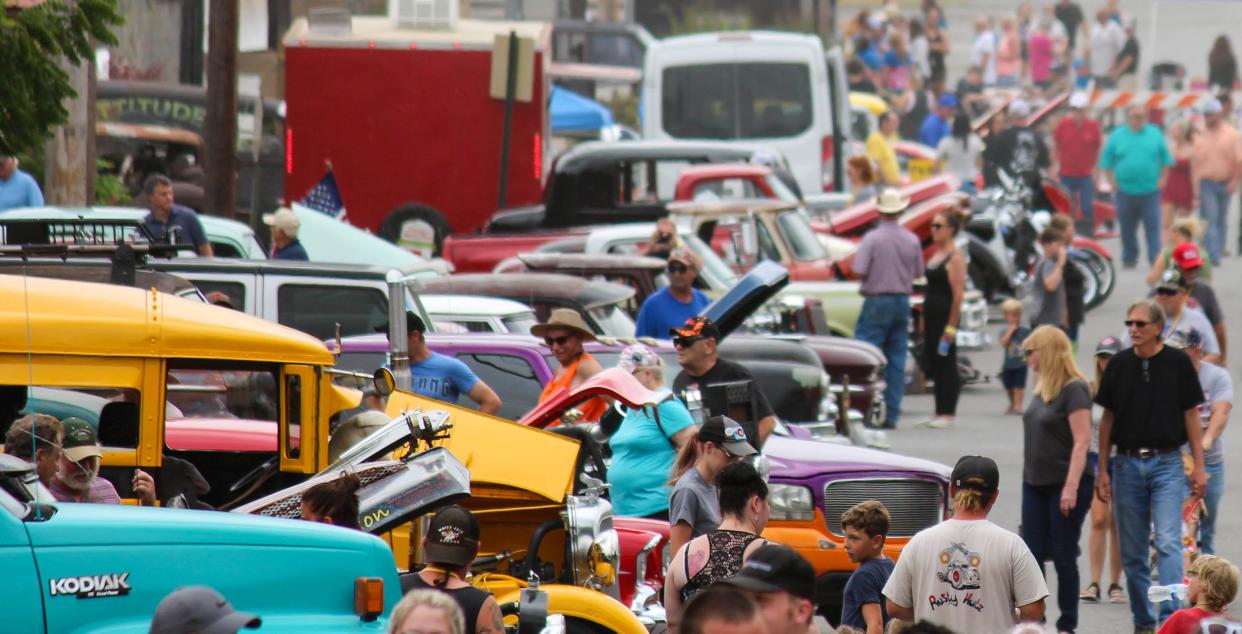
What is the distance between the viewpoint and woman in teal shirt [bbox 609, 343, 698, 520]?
982 cm

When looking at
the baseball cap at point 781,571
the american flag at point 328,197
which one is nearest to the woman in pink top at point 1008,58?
the american flag at point 328,197

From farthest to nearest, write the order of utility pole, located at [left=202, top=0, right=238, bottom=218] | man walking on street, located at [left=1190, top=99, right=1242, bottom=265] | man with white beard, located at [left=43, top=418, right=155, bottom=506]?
man walking on street, located at [left=1190, top=99, right=1242, bottom=265] < utility pole, located at [left=202, top=0, right=238, bottom=218] < man with white beard, located at [left=43, top=418, right=155, bottom=506]

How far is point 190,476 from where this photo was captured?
8180 millimetres

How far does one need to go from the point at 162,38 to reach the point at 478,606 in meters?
25.1

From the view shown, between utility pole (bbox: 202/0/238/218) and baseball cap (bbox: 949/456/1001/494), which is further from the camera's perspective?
utility pole (bbox: 202/0/238/218)

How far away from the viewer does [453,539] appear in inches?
282

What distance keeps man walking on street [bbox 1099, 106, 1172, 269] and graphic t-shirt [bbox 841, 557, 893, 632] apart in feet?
63.1

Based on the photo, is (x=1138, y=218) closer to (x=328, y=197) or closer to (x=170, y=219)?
(x=328, y=197)

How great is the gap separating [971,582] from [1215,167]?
20.3 meters

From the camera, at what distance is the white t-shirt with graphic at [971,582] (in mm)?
8016

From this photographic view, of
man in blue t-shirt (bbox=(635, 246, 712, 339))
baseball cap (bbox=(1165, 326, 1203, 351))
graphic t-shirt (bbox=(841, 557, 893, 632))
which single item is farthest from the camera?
man in blue t-shirt (bbox=(635, 246, 712, 339))

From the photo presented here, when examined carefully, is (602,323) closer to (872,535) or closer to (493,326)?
(493,326)

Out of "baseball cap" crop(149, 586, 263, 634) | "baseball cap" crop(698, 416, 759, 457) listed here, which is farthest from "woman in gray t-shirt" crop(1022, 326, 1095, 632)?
"baseball cap" crop(149, 586, 263, 634)

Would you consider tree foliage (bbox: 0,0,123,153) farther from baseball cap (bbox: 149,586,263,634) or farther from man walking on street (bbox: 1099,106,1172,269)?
man walking on street (bbox: 1099,106,1172,269)
